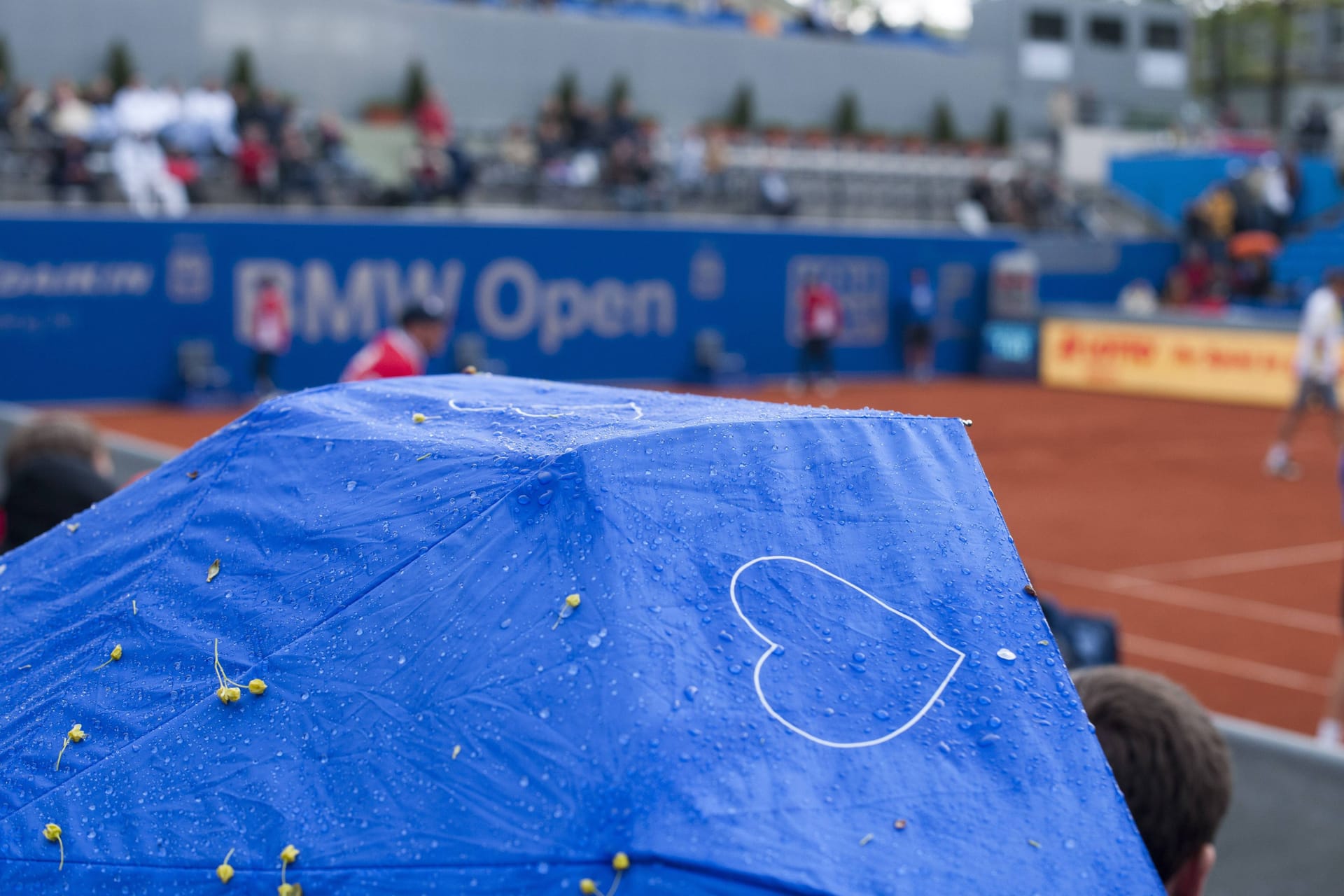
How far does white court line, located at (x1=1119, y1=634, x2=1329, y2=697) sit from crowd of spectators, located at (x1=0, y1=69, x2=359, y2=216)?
16321 mm

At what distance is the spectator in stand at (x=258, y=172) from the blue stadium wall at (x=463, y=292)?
1288 mm

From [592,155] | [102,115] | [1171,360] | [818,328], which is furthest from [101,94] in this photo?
[1171,360]

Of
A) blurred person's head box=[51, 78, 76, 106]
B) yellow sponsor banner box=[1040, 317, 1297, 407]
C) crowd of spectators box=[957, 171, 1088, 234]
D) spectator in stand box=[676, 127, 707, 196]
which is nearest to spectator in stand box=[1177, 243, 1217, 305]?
crowd of spectators box=[957, 171, 1088, 234]

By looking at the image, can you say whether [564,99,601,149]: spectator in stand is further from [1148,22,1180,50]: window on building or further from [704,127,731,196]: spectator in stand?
[1148,22,1180,50]: window on building

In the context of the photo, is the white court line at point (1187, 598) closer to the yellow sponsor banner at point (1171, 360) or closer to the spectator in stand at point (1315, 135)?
the yellow sponsor banner at point (1171, 360)

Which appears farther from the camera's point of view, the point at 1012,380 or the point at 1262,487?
the point at 1012,380

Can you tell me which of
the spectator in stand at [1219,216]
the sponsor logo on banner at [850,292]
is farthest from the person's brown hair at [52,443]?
the spectator in stand at [1219,216]

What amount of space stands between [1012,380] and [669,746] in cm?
2743

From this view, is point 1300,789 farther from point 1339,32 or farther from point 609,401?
point 1339,32

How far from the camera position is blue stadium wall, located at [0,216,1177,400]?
783 inches

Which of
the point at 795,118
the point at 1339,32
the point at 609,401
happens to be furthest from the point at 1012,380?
the point at 1339,32

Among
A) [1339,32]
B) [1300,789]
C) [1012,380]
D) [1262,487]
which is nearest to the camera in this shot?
[1300,789]

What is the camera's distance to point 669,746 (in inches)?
67.4

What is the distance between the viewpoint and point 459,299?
22938 millimetres
